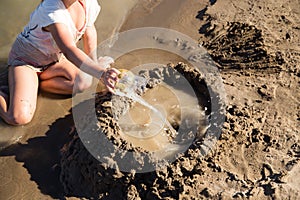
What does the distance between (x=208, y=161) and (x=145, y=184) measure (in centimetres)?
43

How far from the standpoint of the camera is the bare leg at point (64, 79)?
3510mm

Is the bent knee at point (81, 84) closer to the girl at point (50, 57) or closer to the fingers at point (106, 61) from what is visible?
the girl at point (50, 57)

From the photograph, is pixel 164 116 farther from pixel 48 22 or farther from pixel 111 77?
pixel 48 22

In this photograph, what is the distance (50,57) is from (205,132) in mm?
1335

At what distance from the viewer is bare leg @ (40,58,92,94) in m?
3.51

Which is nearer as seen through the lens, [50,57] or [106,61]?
[50,57]

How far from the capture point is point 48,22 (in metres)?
3.12

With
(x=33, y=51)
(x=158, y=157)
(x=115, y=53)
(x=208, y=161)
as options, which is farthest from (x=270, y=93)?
(x=33, y=51)

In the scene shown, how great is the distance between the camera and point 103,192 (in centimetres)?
278

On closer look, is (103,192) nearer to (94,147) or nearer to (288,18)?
(94,147)

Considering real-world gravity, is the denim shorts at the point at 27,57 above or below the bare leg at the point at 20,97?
above

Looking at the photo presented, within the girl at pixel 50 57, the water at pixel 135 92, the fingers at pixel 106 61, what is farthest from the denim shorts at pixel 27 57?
the water at pixel 135 92

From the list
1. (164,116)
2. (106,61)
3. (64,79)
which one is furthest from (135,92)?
(64,79)

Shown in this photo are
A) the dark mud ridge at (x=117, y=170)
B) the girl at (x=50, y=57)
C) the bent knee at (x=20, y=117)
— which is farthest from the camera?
the bent knee at (x=20, y=117)
